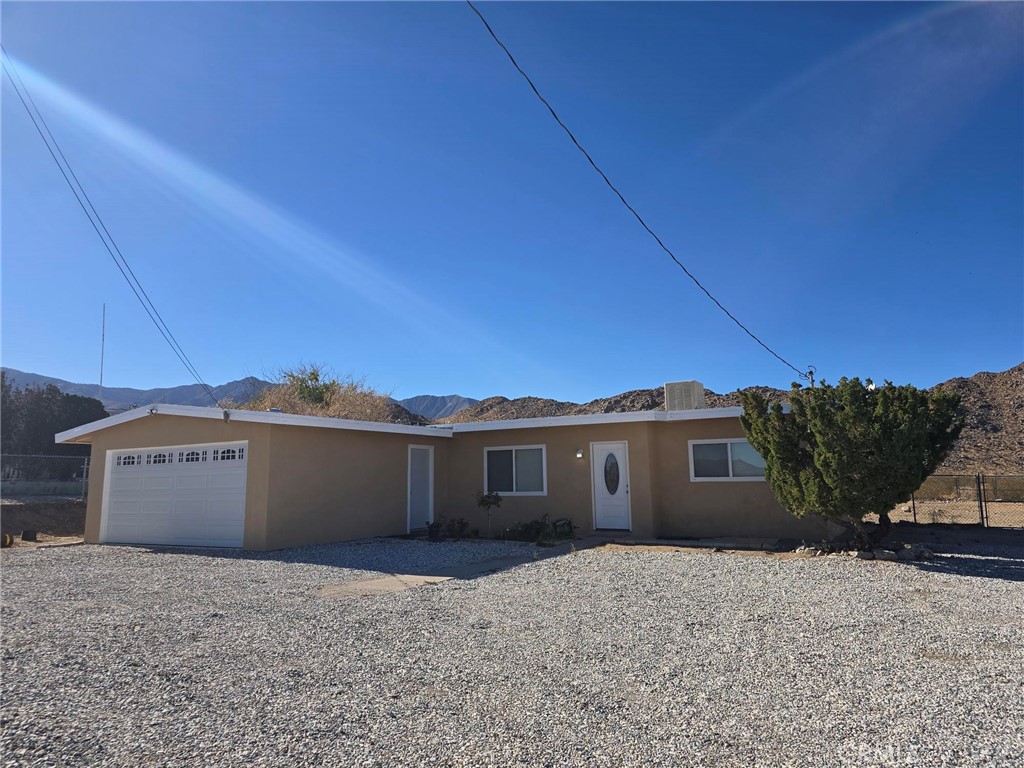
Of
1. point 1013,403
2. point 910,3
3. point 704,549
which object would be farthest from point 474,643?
point 1013,403

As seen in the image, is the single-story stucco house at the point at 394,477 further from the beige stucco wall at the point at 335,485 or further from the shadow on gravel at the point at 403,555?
the shadow on gravel at the point at 403,555

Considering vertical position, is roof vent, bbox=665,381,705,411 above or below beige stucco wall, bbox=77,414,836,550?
above

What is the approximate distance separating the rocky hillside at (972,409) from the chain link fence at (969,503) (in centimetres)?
248

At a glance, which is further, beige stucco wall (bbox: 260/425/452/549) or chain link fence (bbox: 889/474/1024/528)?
chain link fence (bbox: 889/474/1024/528)

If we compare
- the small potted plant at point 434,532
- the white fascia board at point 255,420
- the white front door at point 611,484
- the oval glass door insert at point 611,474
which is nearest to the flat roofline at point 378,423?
the white fascia board at point 255,420

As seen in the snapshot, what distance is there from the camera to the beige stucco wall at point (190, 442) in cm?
1192

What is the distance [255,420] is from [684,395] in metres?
8.90

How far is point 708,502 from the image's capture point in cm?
1295

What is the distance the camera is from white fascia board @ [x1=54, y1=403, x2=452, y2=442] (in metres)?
11.9

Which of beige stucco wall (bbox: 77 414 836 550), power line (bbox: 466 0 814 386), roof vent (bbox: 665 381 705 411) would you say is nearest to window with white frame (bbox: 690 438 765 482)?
beige stucco wall (bbox: 77 414 836 550)

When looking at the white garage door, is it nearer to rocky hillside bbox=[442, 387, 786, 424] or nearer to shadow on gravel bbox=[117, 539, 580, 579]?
shadow on gravel bbox=[117, 539, 580, 579]

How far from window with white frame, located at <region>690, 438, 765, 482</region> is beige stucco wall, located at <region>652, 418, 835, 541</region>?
0.10 m

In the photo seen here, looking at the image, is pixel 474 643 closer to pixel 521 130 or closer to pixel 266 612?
pixel 266 612

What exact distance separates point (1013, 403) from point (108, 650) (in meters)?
41.9
